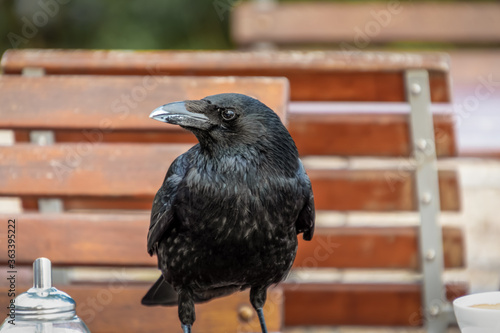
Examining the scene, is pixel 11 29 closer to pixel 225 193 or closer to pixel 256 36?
pixel 256 36

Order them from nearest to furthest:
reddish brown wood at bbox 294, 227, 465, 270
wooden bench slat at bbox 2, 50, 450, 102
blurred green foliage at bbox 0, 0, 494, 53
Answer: wooden bench slat at bbox 2, 50, 450, 102 → reddish brown wood at bbox 294, 227, 465, 270 → blurred green foliage at bbox 0, 0, 494, 53

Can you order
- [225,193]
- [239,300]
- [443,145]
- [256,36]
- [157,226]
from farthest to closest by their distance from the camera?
[256,36] < [443,145] < [239,300] < [157,226] < [225,193]

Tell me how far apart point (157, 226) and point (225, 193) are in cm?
23

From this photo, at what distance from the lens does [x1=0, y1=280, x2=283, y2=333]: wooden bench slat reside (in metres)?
2.33

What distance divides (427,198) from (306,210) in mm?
1053

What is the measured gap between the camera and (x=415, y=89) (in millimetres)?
2639

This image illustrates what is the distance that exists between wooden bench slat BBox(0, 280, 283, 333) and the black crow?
66 cm

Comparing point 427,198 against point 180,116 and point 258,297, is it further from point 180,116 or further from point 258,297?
point 180,116

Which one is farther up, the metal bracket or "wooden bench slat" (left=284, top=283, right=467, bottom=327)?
the metal bracket

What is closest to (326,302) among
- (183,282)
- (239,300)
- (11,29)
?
(239,300)

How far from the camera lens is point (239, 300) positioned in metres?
2.33

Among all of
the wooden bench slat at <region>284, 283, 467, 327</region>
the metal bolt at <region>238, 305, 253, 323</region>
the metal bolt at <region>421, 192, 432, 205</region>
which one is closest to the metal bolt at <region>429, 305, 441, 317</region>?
the wooden bench slat at <region>284, 283, 467, 327</region>

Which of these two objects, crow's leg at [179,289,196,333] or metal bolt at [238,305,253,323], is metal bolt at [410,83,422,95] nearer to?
metal bolt at [238,305,253,323]

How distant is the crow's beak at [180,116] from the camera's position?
140 centimetres
